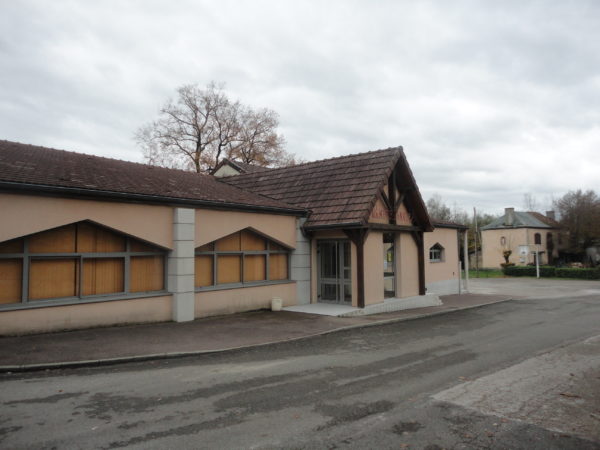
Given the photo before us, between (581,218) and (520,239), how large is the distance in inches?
280

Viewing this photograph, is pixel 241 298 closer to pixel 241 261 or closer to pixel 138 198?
pixel 241 261

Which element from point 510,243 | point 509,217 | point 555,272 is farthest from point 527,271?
point 509,217

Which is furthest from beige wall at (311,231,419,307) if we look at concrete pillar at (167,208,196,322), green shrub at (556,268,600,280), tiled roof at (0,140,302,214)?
green shrub at (556,268,600,280)

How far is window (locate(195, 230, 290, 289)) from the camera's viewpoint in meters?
13.7

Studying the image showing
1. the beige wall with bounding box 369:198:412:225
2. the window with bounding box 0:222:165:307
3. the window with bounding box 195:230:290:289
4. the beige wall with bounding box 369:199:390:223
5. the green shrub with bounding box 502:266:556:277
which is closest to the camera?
the window with bounding box 0:222:165:307

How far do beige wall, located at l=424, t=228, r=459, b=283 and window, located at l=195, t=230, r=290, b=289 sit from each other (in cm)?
908

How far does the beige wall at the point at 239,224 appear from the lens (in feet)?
43.5

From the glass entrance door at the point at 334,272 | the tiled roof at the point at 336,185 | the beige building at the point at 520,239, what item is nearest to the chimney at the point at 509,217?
the beige building at the point at 520,239

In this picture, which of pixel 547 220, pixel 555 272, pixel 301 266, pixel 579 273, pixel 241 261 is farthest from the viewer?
pixel 547 220

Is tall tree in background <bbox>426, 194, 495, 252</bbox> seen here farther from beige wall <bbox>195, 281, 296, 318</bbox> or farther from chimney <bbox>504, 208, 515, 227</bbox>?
beige wall <bbox>195, 281, 296, 318</bbox>

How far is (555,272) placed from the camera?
41344mm

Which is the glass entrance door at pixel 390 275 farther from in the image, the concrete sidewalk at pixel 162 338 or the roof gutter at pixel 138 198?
the roof gutter at pixel 138 198

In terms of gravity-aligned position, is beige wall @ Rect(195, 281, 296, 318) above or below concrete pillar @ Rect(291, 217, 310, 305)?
below

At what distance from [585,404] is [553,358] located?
10.0 ft
